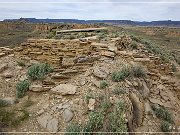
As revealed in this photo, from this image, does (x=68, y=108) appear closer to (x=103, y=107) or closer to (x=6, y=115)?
(x=103, y=107)

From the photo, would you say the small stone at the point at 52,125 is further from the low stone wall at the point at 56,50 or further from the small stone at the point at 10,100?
the low stone wall at the point at 56,50

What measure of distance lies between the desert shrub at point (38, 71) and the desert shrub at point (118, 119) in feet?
10.0

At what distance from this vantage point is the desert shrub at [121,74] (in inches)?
359

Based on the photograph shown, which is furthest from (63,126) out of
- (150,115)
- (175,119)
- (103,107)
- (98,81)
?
(175,119)

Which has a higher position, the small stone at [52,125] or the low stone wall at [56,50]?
the low stone wall at [56,50]

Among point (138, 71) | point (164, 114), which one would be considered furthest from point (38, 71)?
point (164, 114)

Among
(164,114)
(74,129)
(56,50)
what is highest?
(56,50)

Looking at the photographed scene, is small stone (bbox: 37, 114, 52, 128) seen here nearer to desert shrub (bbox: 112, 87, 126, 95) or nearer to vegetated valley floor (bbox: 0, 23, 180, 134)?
vegetated valley floor (bbox: 0, 23, 180, 134)

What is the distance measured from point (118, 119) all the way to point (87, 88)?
1718mm

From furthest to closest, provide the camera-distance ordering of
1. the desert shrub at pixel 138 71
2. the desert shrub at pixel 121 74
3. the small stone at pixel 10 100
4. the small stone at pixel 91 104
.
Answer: the desert shrub at pixel 138 71, the desert shrub at pixel 121 74, the small stone at pixel 10 100, the small stone at pixel 91 104

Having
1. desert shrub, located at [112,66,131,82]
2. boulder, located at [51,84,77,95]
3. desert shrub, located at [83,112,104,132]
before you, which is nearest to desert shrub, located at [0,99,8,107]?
boulder, located at [51,84,77,95]

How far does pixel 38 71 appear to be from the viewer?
32.6 feet

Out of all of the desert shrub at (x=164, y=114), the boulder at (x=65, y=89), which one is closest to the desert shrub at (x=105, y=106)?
the boulder at (x=65, y=89)

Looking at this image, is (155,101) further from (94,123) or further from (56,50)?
(56,50)
